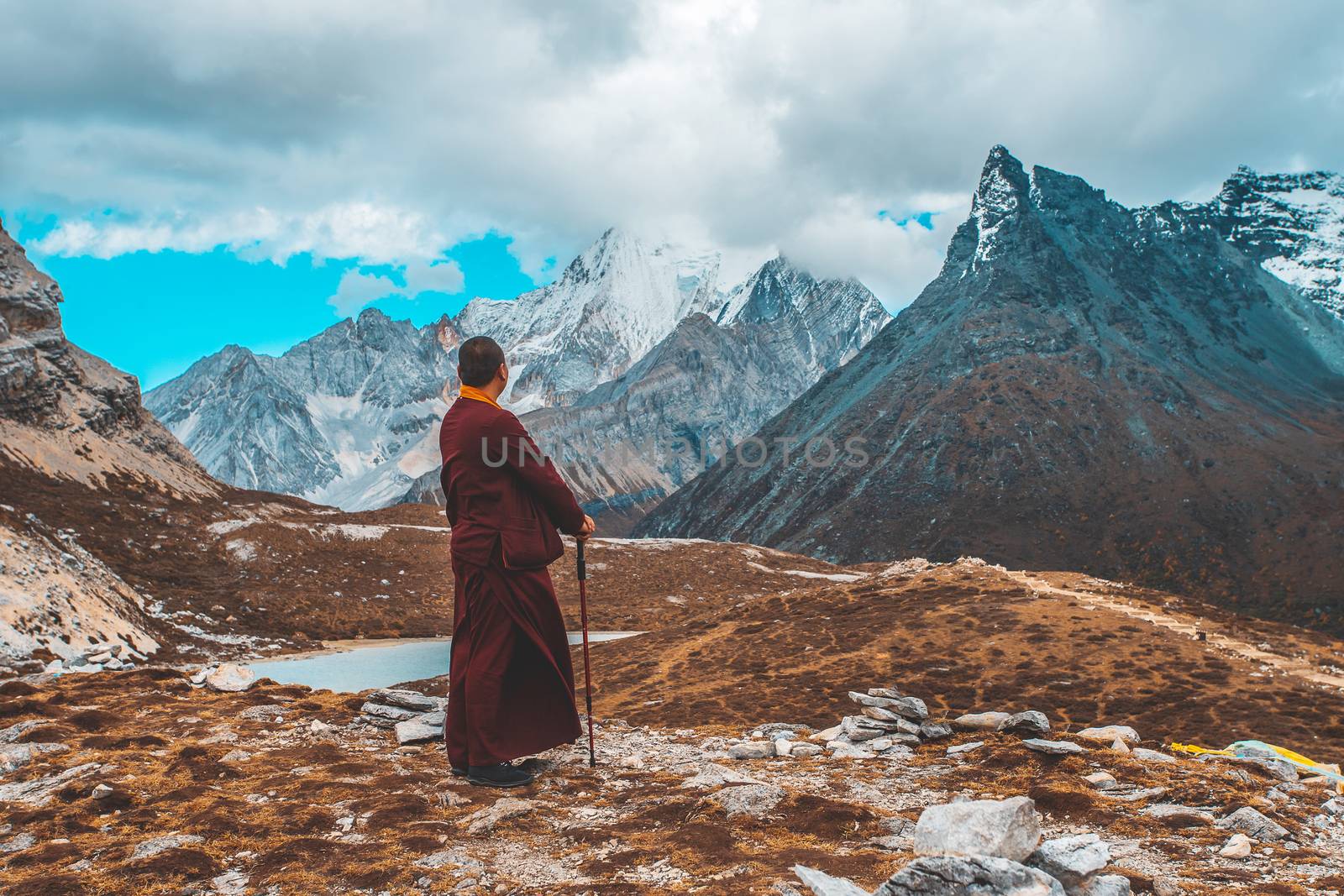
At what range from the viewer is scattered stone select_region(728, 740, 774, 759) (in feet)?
38.5

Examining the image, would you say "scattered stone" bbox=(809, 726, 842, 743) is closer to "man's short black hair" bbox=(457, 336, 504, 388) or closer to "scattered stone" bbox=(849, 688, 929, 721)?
"scattered stone" bbox=(849, 688, 929, 721)

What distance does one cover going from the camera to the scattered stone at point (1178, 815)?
754cm

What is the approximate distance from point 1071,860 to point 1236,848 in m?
2.31

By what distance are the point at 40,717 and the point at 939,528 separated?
7402 inches

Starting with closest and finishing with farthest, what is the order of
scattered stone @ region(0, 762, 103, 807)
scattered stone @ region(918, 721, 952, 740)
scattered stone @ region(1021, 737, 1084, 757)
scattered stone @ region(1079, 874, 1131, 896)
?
scattered stone @ region(1079, 874, 1131, 896), scattered stone @ region(0, 762, 103, 807), scattered stone @ region(1021, 737, 1084, 757), scattered stone @ region(918, 721, 952, 740)

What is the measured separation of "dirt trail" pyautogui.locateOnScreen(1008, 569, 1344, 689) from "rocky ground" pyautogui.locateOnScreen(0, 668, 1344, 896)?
1624 cm

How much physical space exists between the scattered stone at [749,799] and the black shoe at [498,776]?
2.22 metres

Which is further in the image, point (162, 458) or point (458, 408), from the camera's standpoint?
point (162, 458)

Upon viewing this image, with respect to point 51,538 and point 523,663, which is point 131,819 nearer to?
point 523,663

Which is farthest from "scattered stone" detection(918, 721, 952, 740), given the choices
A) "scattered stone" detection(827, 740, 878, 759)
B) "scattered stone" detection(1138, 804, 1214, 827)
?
"scattered stone" detection(1138, 804, 1214, 827)

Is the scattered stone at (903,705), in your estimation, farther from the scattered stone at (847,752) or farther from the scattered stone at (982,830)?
the scattered stone at (982,830)

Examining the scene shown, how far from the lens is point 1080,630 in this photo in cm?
2642

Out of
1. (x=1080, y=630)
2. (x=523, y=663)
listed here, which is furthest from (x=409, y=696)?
(x=1080, y=630)

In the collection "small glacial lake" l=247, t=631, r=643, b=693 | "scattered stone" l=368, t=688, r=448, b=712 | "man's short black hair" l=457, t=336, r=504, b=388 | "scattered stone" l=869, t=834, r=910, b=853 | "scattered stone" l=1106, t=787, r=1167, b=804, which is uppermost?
"man's short black hair" l=457, t=336, r=504, b=388
